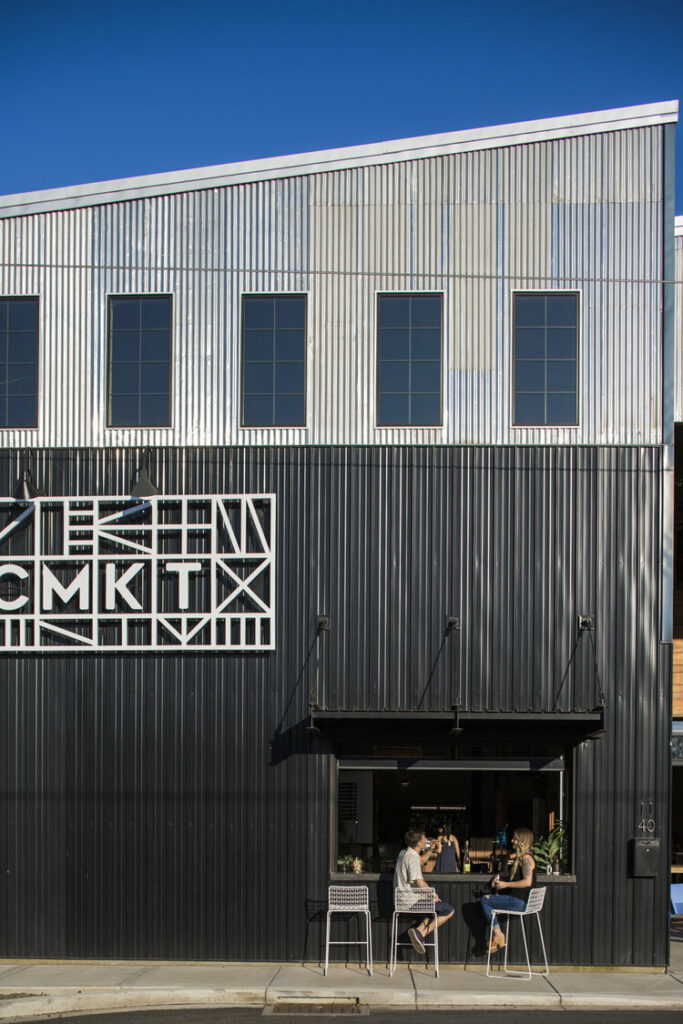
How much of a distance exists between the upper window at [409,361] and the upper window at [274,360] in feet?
3.39

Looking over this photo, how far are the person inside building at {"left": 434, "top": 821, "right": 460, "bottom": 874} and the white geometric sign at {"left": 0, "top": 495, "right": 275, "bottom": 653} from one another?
10.3 ft

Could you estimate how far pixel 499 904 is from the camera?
12.9m

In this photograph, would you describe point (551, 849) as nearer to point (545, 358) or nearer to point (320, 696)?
point (320, 696)

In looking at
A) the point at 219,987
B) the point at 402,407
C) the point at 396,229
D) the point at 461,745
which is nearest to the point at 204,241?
the point at 396,229

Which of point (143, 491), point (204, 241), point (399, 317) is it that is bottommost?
point (143, 491)

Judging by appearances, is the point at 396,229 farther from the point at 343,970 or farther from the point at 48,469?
the point at 343,970

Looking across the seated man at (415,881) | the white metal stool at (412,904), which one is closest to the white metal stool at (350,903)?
the white metal stool at (412,904)

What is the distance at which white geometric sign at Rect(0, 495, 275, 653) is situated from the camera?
551 inches

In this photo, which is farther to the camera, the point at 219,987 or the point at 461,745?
the point at 461,745

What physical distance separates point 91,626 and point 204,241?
519cm

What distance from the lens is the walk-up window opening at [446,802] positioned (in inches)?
545

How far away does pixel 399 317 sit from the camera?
1445 centimetres

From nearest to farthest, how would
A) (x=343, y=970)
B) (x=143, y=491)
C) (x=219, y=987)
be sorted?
1. (x=219, y=987)
2. (x=343, y=970)
3. (x=143, y=491)

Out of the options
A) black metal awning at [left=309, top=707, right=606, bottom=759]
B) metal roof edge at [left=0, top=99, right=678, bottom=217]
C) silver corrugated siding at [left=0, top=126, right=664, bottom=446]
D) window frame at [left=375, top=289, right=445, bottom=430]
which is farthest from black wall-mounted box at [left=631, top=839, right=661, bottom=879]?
metal roof edge at [left=0, top=99, right=678, bottom=217]
